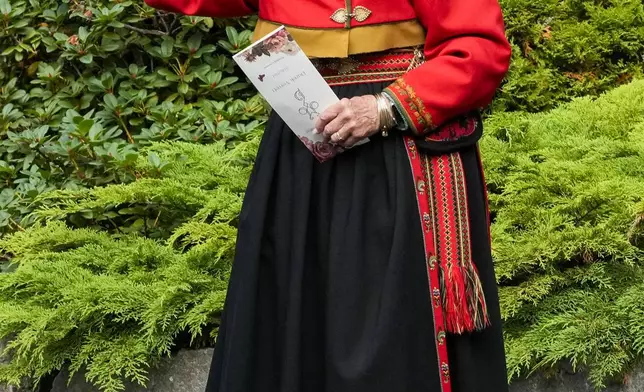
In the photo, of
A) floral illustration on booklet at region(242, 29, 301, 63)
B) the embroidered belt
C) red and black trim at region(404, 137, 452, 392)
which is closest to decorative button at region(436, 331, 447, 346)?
red and black trim at region(404, 137, 452, 392)

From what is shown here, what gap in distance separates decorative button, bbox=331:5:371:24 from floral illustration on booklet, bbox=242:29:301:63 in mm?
160

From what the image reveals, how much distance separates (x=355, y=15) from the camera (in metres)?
2.05

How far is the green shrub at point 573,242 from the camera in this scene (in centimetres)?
304

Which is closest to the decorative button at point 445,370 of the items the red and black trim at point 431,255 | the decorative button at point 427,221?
the red and black trim at point 431,255

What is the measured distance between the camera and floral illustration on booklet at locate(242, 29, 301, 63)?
193 centimetres

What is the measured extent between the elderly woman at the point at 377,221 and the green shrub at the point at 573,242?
996 millimetres

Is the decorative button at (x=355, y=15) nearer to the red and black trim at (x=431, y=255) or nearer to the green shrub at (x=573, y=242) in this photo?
the red and black trim at (x=431, y=255)

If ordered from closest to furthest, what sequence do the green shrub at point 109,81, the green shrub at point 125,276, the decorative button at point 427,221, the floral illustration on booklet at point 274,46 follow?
the floral illustration on booklet at point 274,46
the decorative button at point 427,221
the green shrub at point 125,276
the green shrub at point 109,81

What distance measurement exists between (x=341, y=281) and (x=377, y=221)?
0.15 m

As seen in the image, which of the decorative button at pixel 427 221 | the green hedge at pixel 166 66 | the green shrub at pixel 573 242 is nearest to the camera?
the decorative button at pixel 427 221

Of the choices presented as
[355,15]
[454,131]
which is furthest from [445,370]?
[355,15]

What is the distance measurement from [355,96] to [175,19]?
10.2ft

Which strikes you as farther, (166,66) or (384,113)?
(166,66)

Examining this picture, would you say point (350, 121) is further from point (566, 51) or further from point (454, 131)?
point (566, 51)
